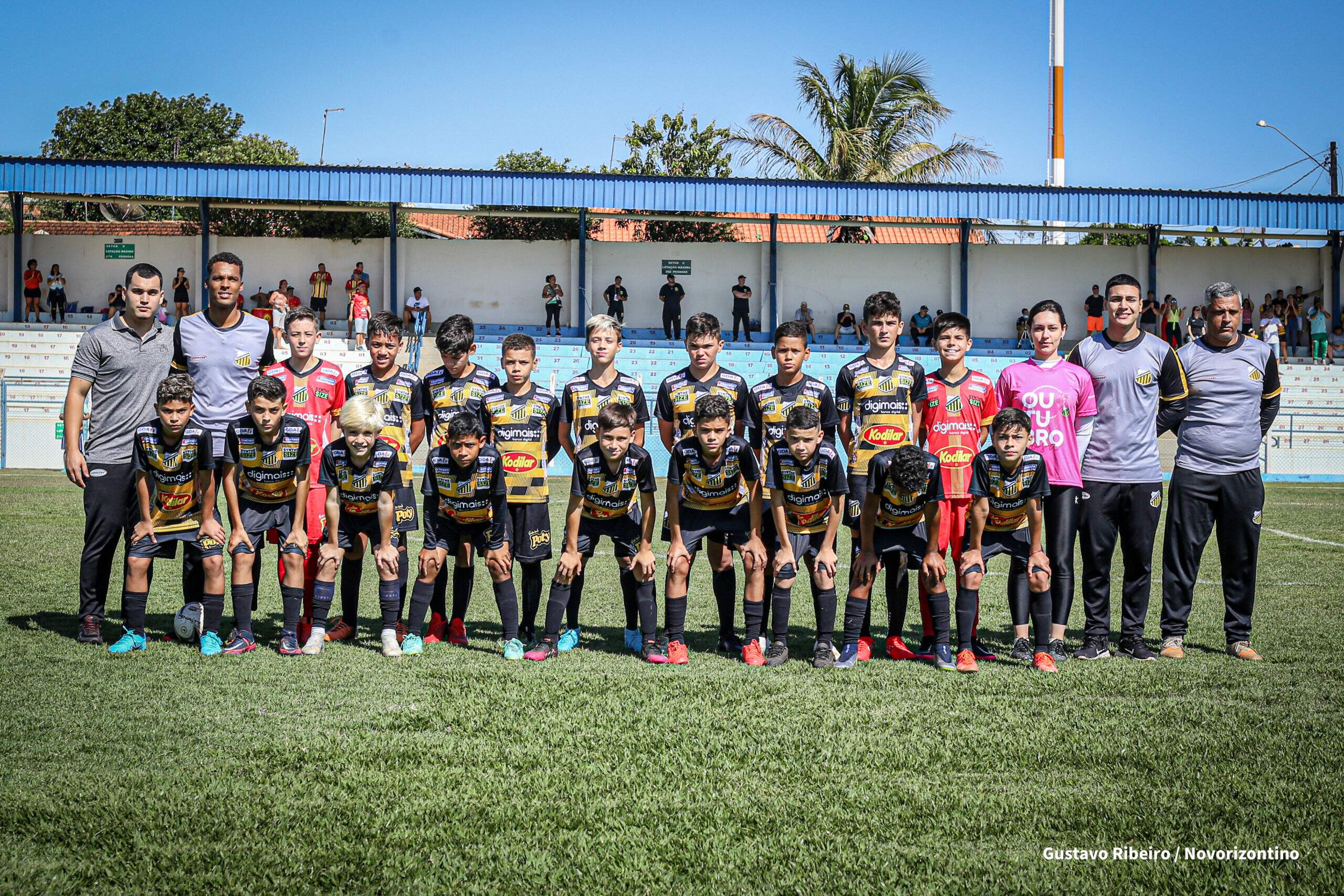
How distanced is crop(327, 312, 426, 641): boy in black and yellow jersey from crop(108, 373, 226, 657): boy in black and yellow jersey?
718mm

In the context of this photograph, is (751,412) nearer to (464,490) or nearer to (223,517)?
(464,490)

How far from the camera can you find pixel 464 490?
229 inches

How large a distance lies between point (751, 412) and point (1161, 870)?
3.64m

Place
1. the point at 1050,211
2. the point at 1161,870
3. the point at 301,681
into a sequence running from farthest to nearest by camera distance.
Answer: the point at 1050,211, the point at 301,681, the point at 1161,870

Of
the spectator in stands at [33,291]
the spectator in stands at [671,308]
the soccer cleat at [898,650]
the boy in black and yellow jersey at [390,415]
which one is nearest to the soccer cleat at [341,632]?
the boy in black and yellow jersey at [390,415]

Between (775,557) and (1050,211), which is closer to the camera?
(775,557)

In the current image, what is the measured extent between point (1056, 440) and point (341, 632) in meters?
4.31

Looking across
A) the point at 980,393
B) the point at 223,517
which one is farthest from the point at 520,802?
the point at 223,517

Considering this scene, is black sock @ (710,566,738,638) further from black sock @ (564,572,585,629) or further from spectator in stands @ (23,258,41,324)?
spectator in stands @ (23,258,41,324)

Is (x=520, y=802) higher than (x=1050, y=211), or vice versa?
(x=1050, y=211)

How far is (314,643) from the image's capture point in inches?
228

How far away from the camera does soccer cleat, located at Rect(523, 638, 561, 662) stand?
570 cm

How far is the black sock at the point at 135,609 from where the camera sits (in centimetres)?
576

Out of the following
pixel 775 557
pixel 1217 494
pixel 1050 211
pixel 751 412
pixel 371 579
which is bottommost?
pixel 371 579
